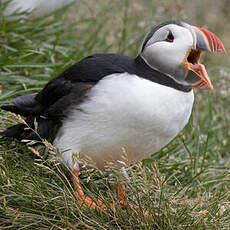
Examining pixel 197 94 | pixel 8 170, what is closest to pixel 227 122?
pixel 197 94

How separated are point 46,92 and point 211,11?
6.41 metres

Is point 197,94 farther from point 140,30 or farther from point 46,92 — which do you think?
point 46,92

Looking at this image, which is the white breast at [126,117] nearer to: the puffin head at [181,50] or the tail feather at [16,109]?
the puffin head at [181,50]

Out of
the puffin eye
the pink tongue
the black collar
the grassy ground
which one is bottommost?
the grassy ground

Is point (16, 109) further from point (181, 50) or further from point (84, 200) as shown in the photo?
point (181, 50)

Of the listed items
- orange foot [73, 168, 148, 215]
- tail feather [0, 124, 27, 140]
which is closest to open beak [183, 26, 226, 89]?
orange foot [73, 168, 148, 215]

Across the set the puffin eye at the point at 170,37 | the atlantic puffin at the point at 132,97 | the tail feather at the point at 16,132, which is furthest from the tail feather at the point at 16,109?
the puffin eye at the point at 170,37

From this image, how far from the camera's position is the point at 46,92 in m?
3.14

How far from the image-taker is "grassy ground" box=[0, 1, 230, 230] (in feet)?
8.80

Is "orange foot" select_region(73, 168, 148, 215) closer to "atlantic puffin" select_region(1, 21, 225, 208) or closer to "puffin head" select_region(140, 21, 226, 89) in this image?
"atlantic puffin" select_region(1, 21, 225, 208)

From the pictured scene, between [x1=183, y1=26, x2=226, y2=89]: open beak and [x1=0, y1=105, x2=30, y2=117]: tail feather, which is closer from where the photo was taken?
[x1=183, y1=26, x2=226, y2=89]: open beak

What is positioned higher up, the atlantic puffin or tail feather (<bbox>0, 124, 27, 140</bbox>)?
the atlantic puffin

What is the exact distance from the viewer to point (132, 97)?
2.69 m

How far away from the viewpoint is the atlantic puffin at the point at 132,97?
271 cm
